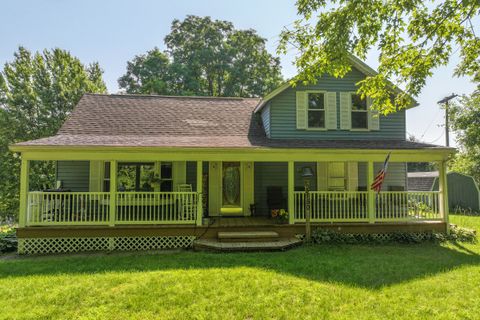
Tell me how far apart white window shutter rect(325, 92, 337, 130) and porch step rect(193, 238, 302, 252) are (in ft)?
15.7

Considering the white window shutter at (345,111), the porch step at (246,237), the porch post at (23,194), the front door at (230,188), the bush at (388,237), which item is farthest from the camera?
the front door at (230,188)

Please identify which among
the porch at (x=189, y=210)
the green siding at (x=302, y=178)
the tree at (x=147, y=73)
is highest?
the tree at (x=147, y=73)

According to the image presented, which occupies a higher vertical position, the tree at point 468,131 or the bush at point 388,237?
the tree at point 468,131

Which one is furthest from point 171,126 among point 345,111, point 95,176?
point 345,111

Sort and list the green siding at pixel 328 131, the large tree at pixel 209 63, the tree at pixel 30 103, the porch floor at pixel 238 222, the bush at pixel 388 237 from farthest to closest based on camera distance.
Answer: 1. the large tree at pixel 209 63
2. the tree at pixel 30 103
3. the green siding at pixel 328 131
4. the porch floor at pixel 238 222
5. the bush at pixel 388 237

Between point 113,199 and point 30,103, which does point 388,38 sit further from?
point 30,103

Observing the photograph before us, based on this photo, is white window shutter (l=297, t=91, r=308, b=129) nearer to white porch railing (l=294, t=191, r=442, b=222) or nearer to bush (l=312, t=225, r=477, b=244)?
white porch railing (l=294, t=191, r=442, b=222)

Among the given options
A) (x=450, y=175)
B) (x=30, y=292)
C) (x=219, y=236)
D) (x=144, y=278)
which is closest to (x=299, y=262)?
(x=219, y=236)

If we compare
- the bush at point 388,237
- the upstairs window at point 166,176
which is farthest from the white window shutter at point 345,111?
the upstairs window at point 166,176

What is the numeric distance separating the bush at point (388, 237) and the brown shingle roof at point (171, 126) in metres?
2.70

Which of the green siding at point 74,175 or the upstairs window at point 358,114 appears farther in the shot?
the upstairs window at point 358,114

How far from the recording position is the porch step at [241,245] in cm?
799

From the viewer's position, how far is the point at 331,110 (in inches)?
443

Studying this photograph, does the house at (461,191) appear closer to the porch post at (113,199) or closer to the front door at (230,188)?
the front door at (230,188)
